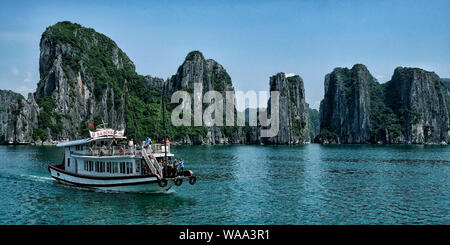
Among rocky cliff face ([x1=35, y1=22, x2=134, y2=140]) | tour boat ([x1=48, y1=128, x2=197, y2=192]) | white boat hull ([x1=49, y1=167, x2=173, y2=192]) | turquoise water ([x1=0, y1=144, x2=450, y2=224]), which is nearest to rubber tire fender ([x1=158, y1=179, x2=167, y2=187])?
tour boat ([x1=48, y1=128, x2=197, y2=192])

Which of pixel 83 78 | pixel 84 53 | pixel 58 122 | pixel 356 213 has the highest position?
pixel 84 53

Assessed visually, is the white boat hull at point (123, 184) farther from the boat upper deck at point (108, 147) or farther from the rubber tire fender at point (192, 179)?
the boat upper deck at point (108, 147)

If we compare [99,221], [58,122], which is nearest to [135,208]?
[99,221]

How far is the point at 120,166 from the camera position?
94.8 ft

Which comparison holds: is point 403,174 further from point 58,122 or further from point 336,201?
point 58,122

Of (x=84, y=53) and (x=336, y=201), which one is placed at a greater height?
(x=84, y=53)

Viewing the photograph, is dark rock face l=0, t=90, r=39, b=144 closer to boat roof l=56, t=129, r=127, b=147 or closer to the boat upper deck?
the boat upper deck

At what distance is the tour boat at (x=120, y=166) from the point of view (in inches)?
1087

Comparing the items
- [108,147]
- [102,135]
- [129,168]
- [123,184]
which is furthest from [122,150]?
[102,135]

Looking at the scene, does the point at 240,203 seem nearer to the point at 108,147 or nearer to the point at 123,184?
the point at 123,184

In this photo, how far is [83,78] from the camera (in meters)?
177

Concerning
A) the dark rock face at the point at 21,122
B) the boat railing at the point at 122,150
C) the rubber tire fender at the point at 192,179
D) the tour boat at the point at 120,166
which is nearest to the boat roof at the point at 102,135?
the tour boat at the point at 120,166

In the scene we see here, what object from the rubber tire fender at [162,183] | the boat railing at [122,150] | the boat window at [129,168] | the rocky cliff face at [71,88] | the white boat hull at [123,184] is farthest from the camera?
the rocky cliff face at [71,88]
